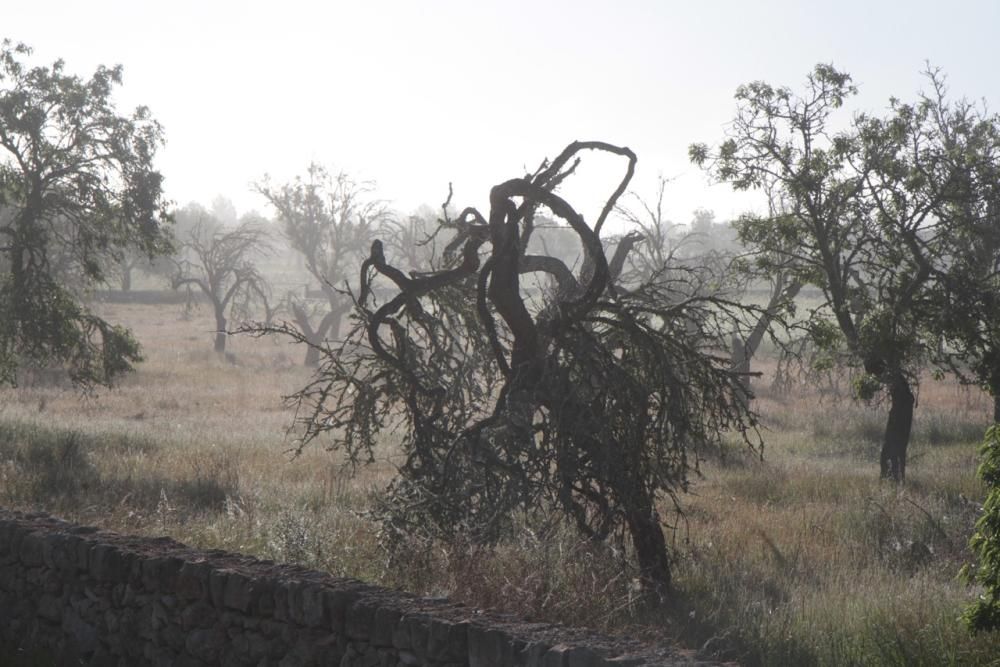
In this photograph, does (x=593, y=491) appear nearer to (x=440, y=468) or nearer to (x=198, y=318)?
(x=440, y=468)

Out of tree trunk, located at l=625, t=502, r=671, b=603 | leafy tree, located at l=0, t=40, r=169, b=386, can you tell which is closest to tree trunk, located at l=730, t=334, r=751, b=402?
tree trunk, located at l=625, t=502, r=671, b=603

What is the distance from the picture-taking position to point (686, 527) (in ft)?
39.9

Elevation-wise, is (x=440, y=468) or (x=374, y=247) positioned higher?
(x=374, y=247)

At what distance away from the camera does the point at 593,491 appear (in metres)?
9.16

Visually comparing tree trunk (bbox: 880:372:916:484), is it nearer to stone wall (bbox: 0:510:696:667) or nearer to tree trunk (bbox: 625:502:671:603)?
tree trunk (bbox: 625:502:671:603)

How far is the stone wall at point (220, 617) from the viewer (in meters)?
5.07

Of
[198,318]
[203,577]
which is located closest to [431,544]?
[203,577]

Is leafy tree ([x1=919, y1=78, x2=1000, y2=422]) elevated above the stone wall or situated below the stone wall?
above

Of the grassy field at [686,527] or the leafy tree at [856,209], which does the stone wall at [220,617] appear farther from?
the leafy tree at [856,209]

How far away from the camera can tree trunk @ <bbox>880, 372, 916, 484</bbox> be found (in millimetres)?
16922

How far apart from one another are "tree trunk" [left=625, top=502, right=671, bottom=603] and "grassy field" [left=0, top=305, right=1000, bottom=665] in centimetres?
24

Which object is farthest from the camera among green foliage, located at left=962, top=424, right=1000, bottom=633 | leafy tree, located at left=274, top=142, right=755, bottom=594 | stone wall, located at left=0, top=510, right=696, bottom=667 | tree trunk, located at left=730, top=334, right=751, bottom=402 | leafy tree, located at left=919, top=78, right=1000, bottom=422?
leafy tree, located at left=919, top=78, right=1000, bottom=422

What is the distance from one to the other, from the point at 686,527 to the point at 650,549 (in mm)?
2786

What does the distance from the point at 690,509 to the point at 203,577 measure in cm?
825
